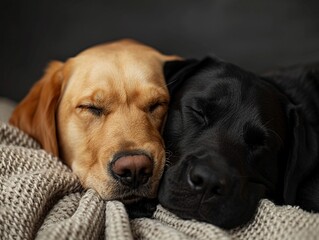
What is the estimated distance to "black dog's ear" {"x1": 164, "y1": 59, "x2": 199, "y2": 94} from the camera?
7.38 feet

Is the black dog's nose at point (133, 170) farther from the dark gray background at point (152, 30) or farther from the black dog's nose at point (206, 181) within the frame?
the dark gray background at point (152, 30)

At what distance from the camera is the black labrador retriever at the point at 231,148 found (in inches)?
66.6

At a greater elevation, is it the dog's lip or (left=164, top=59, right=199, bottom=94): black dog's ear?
(left=164, top=59, right=199, bottom=94): black dog's ear

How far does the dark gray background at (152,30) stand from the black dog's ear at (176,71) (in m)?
0.87

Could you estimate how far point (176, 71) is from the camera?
2.31 m

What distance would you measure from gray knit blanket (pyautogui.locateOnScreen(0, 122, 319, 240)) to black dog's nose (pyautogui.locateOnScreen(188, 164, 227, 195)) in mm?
130

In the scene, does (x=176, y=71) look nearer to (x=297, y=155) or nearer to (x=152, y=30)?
(x=297, y=155)

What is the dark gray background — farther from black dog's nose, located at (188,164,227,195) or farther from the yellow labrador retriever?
black dog's nose, located at (188,164,227,195)

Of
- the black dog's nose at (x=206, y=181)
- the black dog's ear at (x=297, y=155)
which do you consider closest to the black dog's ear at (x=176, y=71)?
the black dog's ear at (x=297, y=155)

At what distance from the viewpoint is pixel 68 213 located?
1737mm

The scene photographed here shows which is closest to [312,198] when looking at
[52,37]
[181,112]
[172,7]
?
[181,112]

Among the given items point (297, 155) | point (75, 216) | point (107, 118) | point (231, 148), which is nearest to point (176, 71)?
point (107, 118)

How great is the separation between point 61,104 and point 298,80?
4.21 feet

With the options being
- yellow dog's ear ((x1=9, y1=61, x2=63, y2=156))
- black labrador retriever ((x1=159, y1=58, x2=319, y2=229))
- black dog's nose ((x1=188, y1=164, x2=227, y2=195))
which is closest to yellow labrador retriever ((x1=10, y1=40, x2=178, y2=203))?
yellow dog's ear ((x1=9, y1=61, x2=63, y2=156))
